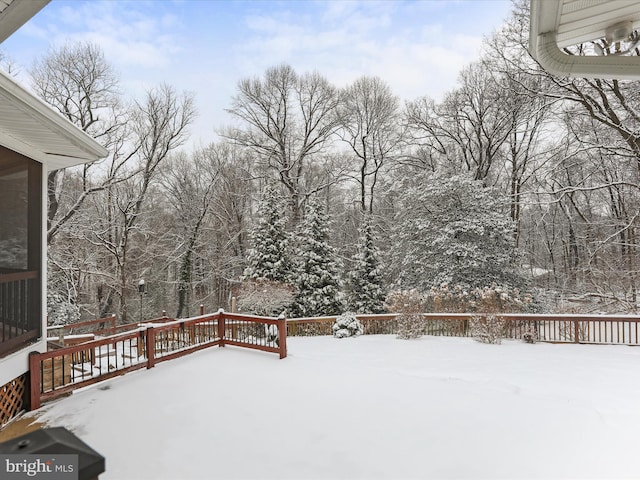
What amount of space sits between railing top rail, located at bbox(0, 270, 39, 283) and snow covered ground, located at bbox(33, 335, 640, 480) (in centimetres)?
174

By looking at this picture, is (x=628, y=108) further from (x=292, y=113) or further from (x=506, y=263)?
(x=292, y=113)

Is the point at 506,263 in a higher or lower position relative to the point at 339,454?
higher

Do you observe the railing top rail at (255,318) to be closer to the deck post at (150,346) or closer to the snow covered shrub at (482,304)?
the deck post at (150,346)

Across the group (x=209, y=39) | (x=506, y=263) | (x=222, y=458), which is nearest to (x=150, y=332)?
(x=222, y=458)

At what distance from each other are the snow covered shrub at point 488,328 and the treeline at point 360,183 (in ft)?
10.4

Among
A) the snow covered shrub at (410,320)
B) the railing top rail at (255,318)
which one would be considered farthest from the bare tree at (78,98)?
the snow covered shrub at (410,320)

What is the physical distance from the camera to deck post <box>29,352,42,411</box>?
173 inches

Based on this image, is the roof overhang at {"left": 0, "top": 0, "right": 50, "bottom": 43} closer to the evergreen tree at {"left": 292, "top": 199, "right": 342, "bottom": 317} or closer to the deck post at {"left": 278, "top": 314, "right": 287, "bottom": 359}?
the deck post at {"left": 278, "top": 314, "right": 287, "bottom": 359}

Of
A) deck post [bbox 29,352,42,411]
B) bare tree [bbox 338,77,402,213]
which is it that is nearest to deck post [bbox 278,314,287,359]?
deck post [bbox 29,352,42,411]

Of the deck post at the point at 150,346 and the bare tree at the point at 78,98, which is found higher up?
the bare tree at the point at 78,98

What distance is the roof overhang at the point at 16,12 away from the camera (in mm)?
1768

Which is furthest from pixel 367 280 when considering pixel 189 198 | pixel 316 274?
pixel 189 198

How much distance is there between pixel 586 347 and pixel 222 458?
8379 millimetres

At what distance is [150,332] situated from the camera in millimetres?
6008
